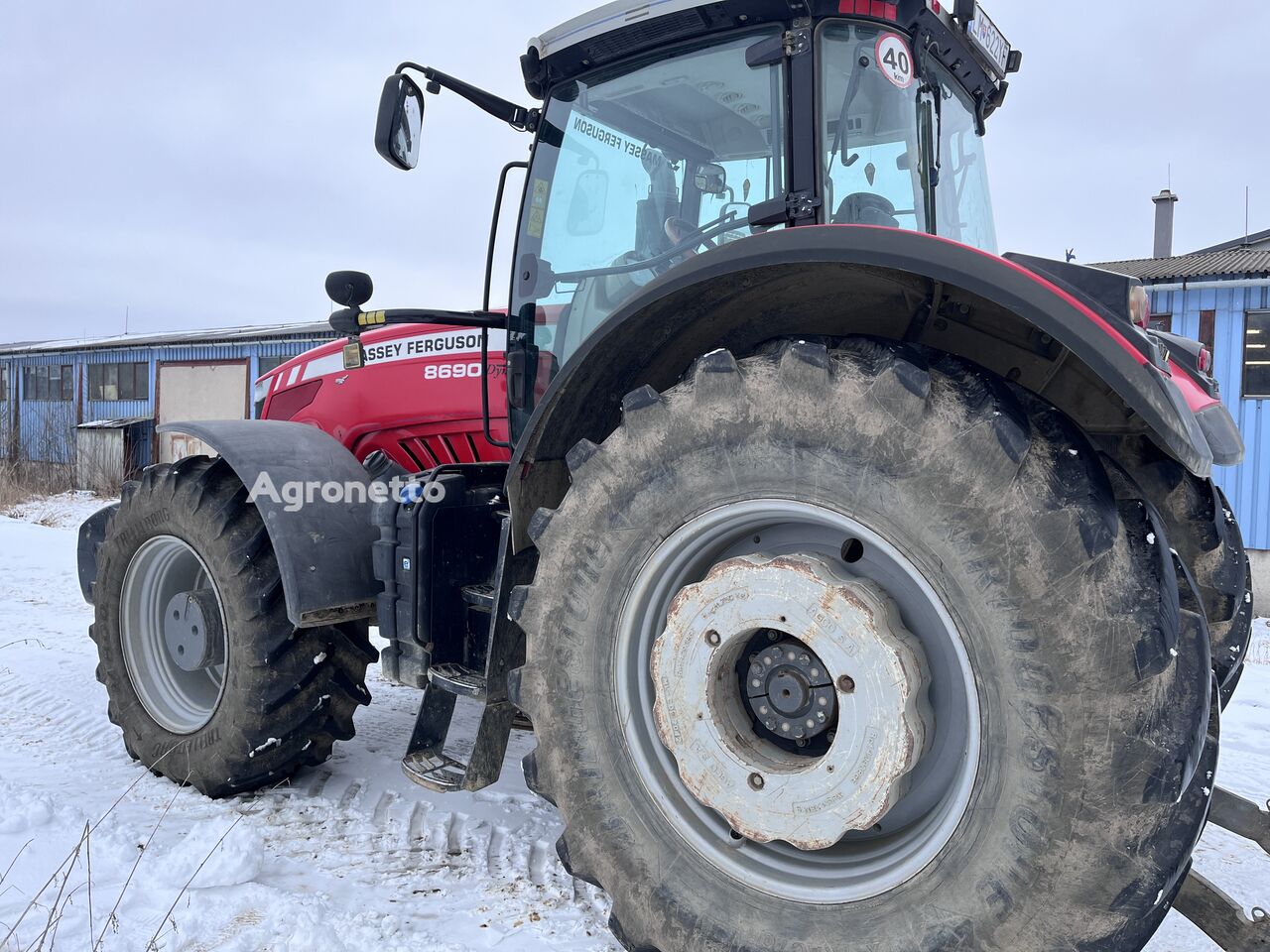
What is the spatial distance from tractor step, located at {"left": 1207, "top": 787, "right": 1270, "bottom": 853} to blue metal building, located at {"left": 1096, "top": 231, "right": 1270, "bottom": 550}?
34.4 ft

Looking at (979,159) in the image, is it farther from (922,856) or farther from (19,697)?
(19,697)

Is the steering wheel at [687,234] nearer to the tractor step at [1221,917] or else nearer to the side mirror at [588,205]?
the side mirror at [588,205]

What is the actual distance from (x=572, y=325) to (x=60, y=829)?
220 centimetres

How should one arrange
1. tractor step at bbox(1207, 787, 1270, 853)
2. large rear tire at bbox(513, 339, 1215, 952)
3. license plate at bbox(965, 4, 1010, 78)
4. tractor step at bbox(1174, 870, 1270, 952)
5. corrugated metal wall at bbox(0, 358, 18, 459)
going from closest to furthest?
large rear tire at bbox(513, 339, 1215, 952)
tractor step at bbox(1174, 870, 1270, 952)
tractor step at bbox(1207, 787, 1270, 853)
license plate at bbox(965, 4, 1010, 78)
corrugated metal wall at bbox(0, 358, 18, 459)

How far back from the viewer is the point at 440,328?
3.49 meters

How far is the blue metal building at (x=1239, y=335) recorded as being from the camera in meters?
11.2

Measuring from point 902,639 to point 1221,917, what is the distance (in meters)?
0.96

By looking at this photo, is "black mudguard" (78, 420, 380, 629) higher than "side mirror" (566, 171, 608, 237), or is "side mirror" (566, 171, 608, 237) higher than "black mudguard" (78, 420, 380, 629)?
"side mirror" (566, 171, 608, 237)

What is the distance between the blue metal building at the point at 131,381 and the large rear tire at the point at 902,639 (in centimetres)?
1669

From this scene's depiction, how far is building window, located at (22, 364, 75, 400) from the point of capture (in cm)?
2336

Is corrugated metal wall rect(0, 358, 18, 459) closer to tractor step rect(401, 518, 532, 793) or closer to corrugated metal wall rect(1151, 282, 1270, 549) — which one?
tractor step rect(401, 518, 532, 793)

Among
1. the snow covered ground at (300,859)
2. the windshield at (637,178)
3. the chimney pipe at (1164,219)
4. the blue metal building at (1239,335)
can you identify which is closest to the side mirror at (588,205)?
the windshield at (637,178)

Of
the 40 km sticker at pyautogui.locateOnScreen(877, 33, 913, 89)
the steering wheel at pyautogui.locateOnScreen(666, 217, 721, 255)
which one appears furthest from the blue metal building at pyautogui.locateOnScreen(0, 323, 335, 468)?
the 40 km sticker at pyautogui.locateOnScreen(877, 33, 913, 89)

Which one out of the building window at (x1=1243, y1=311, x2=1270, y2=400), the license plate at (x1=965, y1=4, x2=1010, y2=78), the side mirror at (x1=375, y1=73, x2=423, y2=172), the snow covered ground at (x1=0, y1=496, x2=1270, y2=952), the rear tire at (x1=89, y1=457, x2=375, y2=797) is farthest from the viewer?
the building window at (x1=1243, y1=311, x2=1270, y2=400)
